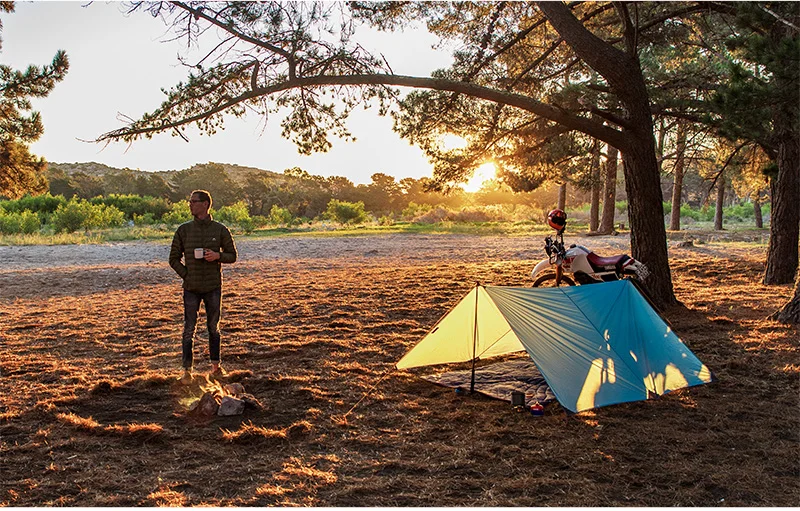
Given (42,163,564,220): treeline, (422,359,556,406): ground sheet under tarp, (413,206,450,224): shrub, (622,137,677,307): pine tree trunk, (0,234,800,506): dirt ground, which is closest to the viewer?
(0,234,800,506): dirt ground

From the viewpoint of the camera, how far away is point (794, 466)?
4.04 meters

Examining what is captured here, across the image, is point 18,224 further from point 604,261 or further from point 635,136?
point 604,261

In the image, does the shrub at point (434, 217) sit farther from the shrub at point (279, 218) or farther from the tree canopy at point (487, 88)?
the tree canopy at point (487, 88)

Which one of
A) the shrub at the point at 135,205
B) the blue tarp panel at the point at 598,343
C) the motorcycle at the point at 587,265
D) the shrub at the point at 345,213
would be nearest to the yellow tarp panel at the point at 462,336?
the blue tarp panel at the point at 598,343

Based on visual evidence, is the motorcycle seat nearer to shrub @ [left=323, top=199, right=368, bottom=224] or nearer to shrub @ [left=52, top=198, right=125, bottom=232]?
shrub @ [left=52, top=198, right=125, bottom=232]

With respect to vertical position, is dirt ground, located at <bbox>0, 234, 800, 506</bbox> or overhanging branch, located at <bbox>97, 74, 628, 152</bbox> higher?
overhanging branch, located at <bbox>97, 74, 628, 152</bbox>

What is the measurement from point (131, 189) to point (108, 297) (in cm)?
5409

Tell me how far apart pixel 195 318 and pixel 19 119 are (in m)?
10.8

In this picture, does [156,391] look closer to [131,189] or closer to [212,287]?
[212,287]

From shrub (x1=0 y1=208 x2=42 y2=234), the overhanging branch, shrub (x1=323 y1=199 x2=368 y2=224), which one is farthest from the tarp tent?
shrub (x1=323 y1=199 x2=368 y2=224)

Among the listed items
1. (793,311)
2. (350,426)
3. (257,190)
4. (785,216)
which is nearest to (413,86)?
(350,426)

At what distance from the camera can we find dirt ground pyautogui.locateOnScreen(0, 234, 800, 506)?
12.3ft

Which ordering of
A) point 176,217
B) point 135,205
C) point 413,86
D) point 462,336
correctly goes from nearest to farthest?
point 462,336 → point 413,86 → point 176,217 → point 135,205

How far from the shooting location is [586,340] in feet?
18.2
